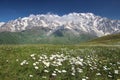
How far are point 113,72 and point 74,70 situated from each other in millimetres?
3306

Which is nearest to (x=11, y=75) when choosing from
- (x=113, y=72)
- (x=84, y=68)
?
(x=84, y=68)

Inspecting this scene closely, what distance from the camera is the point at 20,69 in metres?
18.2

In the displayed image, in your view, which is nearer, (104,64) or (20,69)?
(20,69)

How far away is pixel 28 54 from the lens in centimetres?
2222

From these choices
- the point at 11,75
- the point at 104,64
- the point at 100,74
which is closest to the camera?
the point at 11,75

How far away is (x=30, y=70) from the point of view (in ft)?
59.2

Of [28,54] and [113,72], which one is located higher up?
[28,54]

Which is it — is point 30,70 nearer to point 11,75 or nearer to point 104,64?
point 11,75

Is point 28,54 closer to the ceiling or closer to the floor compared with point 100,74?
closer to the ceiling

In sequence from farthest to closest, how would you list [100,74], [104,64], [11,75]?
1. [104,64]
2. [100,74]
3. [11,75]

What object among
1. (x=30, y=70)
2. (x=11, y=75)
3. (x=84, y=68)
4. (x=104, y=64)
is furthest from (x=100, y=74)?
(x=11, y=75)

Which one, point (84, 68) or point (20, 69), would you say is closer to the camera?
point (20, 69)

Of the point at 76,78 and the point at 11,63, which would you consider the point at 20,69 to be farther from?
the point at 76,78

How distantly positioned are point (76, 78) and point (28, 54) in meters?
6.41
